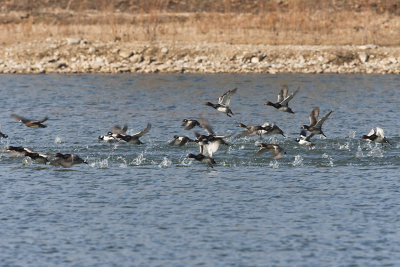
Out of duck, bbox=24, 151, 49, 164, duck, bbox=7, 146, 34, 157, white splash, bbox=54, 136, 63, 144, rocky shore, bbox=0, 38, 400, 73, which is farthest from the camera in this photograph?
rocky shore, bbox=0, 38, 400, 73

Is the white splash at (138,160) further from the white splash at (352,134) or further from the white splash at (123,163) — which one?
the white splash at (352,134)

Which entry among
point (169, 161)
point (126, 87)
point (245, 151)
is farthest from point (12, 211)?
point (126, 87)

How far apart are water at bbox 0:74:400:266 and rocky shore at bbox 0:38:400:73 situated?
9.67 metres

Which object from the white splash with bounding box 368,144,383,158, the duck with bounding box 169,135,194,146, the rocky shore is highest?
the rocky shore

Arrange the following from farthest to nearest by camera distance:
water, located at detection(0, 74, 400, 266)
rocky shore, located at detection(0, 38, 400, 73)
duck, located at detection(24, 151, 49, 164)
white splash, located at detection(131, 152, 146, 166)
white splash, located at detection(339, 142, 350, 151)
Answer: rocky shore, located at detection(0, 38, 400, 73) → white splash, located at detection(339, 142, 350, 151) → white splash, located at detection(131, 152, 146, 166) → duck, located at detection(24, 151, 49, 164) → water, located at detection(0, 74, 400, 266)

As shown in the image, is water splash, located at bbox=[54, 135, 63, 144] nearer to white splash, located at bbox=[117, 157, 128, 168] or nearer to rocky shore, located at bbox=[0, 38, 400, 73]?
white splash, located at bbox=[117, 157, 128, 168]

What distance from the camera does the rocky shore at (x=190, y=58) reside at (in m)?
49.2

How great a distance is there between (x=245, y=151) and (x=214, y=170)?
258 cm

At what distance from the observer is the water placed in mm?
17312

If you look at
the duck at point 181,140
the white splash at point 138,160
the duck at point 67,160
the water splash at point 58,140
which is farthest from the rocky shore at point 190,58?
the duck at point 67,160

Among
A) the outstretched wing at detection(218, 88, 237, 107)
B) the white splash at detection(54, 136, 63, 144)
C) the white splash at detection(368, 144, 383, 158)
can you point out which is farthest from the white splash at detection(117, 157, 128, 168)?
the white splash at detection(368, 144, 383, 158)

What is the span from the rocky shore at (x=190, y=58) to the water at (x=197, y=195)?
967 cm

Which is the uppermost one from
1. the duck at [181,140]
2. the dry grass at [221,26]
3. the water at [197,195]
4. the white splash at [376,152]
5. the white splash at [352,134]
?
the dry grass at [221,26]

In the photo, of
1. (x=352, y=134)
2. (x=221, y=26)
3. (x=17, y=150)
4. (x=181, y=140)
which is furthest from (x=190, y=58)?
(x=17, y=150)
